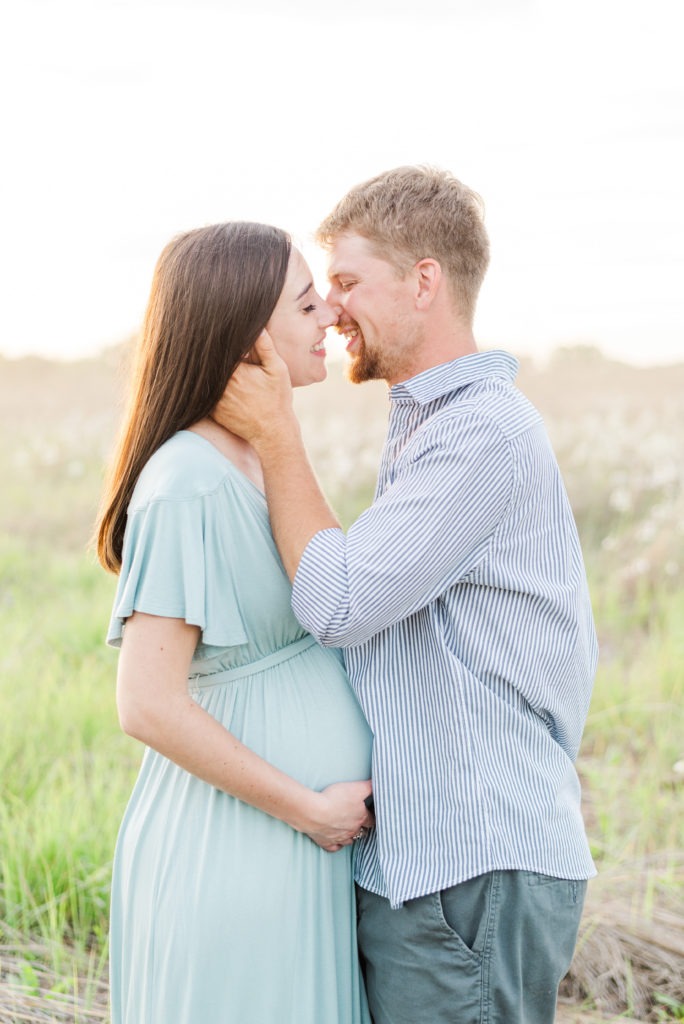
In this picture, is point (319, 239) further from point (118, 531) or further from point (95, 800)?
point (95, 800)

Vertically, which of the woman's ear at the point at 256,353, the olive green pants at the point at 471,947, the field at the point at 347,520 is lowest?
the field at the point at 347,520

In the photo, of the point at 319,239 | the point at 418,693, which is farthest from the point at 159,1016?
the point at 319,239

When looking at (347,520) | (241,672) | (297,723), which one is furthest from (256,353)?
(347,520)

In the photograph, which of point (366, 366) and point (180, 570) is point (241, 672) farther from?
point (366, 366)

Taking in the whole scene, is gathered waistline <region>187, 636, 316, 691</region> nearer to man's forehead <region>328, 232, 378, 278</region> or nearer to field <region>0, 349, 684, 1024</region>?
field <region>0, 349, 684, 1024</region>

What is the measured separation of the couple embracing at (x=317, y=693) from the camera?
7.35 ft

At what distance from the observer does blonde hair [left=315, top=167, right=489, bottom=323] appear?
9.04 ft

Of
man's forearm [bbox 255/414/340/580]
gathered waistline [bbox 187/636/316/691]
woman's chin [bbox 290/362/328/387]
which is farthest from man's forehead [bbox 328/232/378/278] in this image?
gathered waistline [bbox 187/636/316/691]

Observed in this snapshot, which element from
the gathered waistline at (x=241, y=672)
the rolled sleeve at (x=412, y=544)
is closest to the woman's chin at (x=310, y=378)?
the rolled sleeve at (x=412, y=544)

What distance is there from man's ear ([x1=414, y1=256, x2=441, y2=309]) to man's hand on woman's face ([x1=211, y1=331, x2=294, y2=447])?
1.67ft

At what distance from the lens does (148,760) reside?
8.35ft

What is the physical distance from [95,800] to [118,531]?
2.20 meters

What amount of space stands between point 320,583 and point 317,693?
13.0 inches

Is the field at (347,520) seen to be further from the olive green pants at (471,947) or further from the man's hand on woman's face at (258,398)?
the olive green pants at (471,947)
